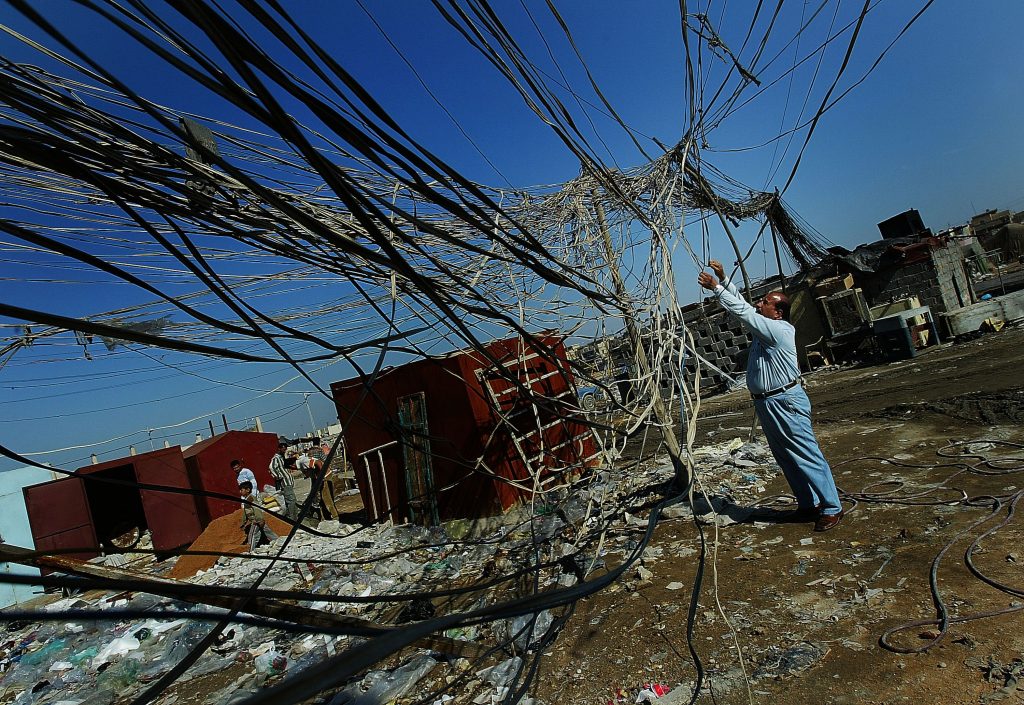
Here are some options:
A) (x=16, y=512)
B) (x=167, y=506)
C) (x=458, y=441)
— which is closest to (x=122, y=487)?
(x=167, y=506)

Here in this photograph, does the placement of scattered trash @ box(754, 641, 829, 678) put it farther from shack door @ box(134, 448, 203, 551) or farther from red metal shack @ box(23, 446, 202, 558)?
shack door @ box(134, 448, 203, 551)

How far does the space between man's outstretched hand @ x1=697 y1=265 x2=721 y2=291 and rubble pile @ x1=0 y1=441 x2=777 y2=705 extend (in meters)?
1.42

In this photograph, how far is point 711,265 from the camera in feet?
12.7

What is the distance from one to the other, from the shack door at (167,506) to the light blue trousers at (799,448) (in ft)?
40.9

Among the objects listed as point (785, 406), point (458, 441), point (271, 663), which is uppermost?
point (458, 441)

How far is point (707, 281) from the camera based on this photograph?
3.80 meters

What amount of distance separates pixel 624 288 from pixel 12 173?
359cm

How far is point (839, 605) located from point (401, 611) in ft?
11.4

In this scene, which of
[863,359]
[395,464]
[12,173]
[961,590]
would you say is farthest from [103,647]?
[863,359]

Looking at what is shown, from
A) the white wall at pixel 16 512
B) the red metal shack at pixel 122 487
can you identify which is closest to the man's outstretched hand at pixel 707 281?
the red metal shack at pixel 122 487

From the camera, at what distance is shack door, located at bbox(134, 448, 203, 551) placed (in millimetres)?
12047

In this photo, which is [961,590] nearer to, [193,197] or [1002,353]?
[193,197]

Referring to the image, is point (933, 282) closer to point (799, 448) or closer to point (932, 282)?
point (932, 282)

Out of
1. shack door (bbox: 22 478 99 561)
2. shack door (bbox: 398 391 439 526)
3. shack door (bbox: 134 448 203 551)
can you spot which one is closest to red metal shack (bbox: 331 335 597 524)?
shack door (bbox: 398 391 439 526)
